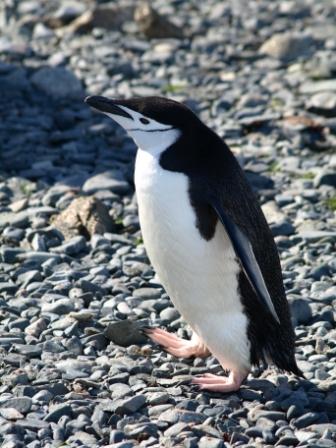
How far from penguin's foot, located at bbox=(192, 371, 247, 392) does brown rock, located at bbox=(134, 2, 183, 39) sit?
5634 millimetres

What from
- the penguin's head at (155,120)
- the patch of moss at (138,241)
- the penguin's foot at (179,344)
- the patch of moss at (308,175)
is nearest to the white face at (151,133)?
the penguin's head at (155,120)

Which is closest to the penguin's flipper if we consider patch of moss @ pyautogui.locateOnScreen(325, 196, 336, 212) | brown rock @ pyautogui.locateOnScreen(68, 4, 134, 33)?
patch of moss @ pyautogui.locateOnScreen(325, 196, 336, 212)

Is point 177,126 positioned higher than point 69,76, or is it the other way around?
point 177,126

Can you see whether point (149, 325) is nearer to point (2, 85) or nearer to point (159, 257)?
point (159, 257)

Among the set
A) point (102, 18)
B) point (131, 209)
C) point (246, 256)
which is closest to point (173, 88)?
point (102, 18)

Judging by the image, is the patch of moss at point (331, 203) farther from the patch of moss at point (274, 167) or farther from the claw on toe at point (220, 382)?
the claw on toe at point (220, 382)

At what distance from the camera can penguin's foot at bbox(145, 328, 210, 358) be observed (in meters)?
4.57

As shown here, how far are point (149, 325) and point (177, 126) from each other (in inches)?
40.1

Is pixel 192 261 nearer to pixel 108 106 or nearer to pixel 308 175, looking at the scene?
pixel 108 106

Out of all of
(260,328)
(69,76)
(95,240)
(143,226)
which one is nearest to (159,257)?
(143,226)

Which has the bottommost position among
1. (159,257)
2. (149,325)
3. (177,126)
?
(149,325)

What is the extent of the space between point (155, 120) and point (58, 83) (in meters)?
4.12

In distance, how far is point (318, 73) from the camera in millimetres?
8633

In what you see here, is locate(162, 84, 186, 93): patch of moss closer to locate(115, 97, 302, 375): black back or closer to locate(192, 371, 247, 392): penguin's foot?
locate(115, 97, 302, 375): black back
